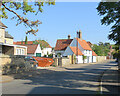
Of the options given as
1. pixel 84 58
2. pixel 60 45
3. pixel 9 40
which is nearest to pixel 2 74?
pixel 9 40

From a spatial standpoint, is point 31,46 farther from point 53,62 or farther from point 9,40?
point 53,62

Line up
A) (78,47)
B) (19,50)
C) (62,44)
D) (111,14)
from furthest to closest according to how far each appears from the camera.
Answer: (62,44) < (78,47) < (19,50) < (111,14)

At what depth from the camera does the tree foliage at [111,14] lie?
1399 cm

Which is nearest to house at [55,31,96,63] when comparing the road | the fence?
the fence

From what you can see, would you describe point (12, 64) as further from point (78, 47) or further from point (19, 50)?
point (78, 47)

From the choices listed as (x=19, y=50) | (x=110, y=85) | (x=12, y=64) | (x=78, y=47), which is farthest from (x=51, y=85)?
(x=78, y=47)

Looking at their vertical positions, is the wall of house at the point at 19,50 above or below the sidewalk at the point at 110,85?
above

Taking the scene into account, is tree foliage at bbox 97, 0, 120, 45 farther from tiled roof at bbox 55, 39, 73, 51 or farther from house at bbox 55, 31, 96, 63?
tiled roof at bbox 55, 39, 73, 51

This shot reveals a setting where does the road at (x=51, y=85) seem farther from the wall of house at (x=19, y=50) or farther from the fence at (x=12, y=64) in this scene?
the wall of house at (x=19, y=50)

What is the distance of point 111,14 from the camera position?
1497cm

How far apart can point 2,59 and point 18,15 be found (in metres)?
5.53

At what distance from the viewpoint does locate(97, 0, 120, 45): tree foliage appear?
13989 millimetres

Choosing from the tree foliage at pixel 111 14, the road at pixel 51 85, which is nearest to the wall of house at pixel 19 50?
the road at pixel 51 85

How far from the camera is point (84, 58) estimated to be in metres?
48.0
